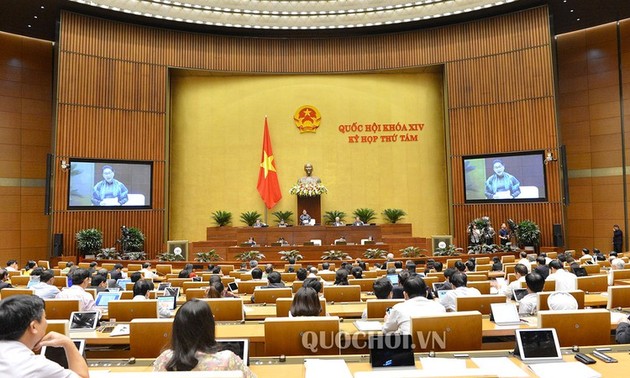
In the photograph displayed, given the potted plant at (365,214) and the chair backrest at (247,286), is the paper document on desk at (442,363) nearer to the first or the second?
the chair backrest at (247,286)

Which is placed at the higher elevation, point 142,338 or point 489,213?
point 489,213

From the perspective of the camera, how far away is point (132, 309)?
13.2ft

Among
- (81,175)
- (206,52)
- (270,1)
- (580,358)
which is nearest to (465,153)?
(270,1)

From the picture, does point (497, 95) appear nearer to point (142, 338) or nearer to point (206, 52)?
point (206, 52)

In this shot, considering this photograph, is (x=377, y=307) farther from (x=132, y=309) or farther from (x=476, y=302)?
(x=132, y=309)

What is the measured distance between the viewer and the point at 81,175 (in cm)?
1367

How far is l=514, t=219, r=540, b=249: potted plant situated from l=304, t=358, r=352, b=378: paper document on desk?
11.9 meters

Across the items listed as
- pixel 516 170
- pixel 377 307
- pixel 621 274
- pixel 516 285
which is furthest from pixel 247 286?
pixel 516 170

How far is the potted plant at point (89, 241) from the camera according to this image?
12.9 m

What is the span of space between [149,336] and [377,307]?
189cm

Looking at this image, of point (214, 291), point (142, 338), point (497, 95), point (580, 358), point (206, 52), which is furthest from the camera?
point (206, 52)

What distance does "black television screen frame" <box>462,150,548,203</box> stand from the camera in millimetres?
13727

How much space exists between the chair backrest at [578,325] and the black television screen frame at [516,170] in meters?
11.6

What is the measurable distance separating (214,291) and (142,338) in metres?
1.39
